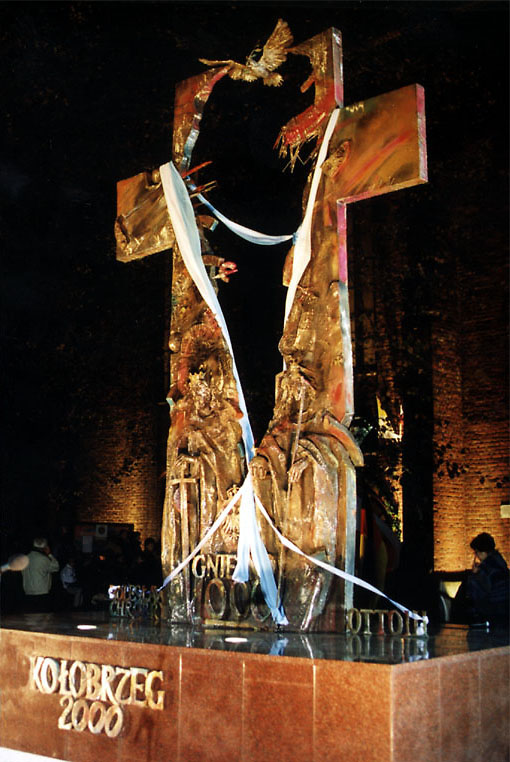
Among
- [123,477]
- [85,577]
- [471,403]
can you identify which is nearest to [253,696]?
[85,577]

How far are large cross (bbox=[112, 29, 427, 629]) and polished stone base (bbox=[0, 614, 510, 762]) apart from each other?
0.68 meters

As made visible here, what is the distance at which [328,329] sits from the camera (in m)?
6.36

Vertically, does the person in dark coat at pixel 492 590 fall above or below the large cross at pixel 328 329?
below

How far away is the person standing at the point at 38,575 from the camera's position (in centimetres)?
933

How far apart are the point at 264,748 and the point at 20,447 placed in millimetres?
9370

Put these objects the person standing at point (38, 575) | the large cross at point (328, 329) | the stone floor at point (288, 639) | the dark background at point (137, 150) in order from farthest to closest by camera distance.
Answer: the dark background at point (137, 150)
the person standing at point (38, 575)
the large cross at point (328, 329)
the stone floor at point (288, 639)

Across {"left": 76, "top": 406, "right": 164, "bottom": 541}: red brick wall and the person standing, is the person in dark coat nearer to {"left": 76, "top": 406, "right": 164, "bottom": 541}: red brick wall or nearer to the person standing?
the person standing

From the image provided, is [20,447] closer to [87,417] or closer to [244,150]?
[87,417]

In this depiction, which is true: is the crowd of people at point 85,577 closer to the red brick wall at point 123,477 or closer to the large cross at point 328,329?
the large cross at point 328,329

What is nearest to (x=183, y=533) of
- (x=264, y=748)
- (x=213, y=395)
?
(x=213, y=395)

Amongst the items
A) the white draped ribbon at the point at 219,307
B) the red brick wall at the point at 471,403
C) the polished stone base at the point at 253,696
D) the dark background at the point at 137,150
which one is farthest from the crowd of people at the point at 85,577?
the red brick wall at the point at 471,403

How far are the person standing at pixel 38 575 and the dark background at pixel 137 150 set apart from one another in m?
2.80

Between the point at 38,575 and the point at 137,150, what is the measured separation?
A: 5.58 m

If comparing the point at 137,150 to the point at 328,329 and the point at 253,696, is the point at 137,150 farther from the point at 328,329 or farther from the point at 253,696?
the point at 253,696
